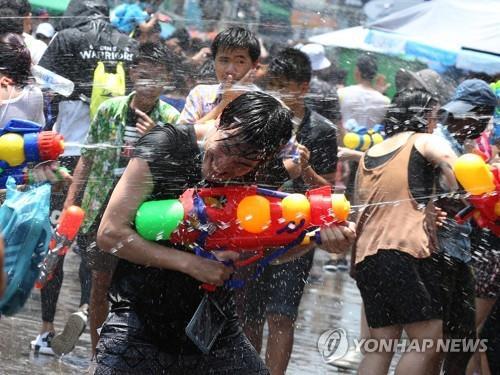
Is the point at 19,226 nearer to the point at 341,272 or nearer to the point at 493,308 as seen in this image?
the point at 493,308

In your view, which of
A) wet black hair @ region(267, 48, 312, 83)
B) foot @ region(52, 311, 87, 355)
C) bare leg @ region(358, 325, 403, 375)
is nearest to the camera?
bare leg @ region(358, 325, 403, 375)

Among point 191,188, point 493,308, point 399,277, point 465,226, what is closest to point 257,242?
point 191,188

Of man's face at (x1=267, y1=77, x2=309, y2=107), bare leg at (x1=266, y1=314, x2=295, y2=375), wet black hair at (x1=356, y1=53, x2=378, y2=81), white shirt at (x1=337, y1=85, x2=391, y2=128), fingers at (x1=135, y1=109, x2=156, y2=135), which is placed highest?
man's face at (x1=267, y1=77, x2=309, y2=107)

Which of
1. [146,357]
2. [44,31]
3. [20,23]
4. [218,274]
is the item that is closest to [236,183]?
[218,274]

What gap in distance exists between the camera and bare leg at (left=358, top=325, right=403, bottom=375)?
5.46 metres

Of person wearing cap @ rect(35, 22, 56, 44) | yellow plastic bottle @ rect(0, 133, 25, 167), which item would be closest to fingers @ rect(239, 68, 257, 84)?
yellow plastic bottle @ rect(0, 133, 25, 167)

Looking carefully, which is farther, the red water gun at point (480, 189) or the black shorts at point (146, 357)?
the red water gun at point (480, 189)

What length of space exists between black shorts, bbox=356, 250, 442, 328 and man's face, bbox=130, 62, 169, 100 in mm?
1609

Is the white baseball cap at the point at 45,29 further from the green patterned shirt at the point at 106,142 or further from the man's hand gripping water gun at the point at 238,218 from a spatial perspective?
the man's hand gripping water gun at the point at 238,218

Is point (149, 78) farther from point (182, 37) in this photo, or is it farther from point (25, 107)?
point (182, 37)

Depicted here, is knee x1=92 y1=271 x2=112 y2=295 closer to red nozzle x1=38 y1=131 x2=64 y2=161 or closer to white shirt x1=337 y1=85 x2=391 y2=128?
red nozzle x1=38 y1=131 x2=64 y2=161

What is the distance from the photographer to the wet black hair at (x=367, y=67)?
35.6 feet

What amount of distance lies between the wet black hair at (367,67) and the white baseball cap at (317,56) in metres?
0.41

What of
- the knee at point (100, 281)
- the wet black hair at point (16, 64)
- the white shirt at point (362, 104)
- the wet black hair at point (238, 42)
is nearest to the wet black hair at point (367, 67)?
the white shirt at point (362, 104)
